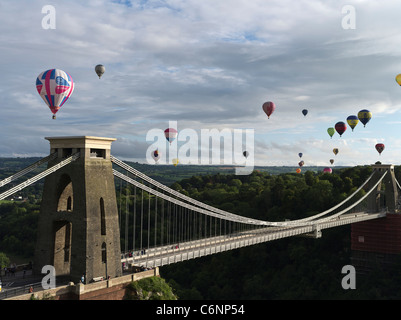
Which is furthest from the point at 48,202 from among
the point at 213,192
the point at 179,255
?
the point at 213,192

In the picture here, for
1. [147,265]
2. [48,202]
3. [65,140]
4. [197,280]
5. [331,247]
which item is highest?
[65,140]

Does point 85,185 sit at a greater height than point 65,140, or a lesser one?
lesser

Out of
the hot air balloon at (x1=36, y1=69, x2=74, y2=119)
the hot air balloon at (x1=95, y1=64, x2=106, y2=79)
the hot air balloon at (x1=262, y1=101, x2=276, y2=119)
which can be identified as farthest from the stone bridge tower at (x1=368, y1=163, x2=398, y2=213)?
the hot air balloon at (x1=36, y1=69, x2=74, y2=119)

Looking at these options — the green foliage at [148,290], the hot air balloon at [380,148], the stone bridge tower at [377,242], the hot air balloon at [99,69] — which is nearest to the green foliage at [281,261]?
the stone bridge tower at [377,242]

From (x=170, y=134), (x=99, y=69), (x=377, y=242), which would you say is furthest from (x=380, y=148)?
(x=99, y=69)
